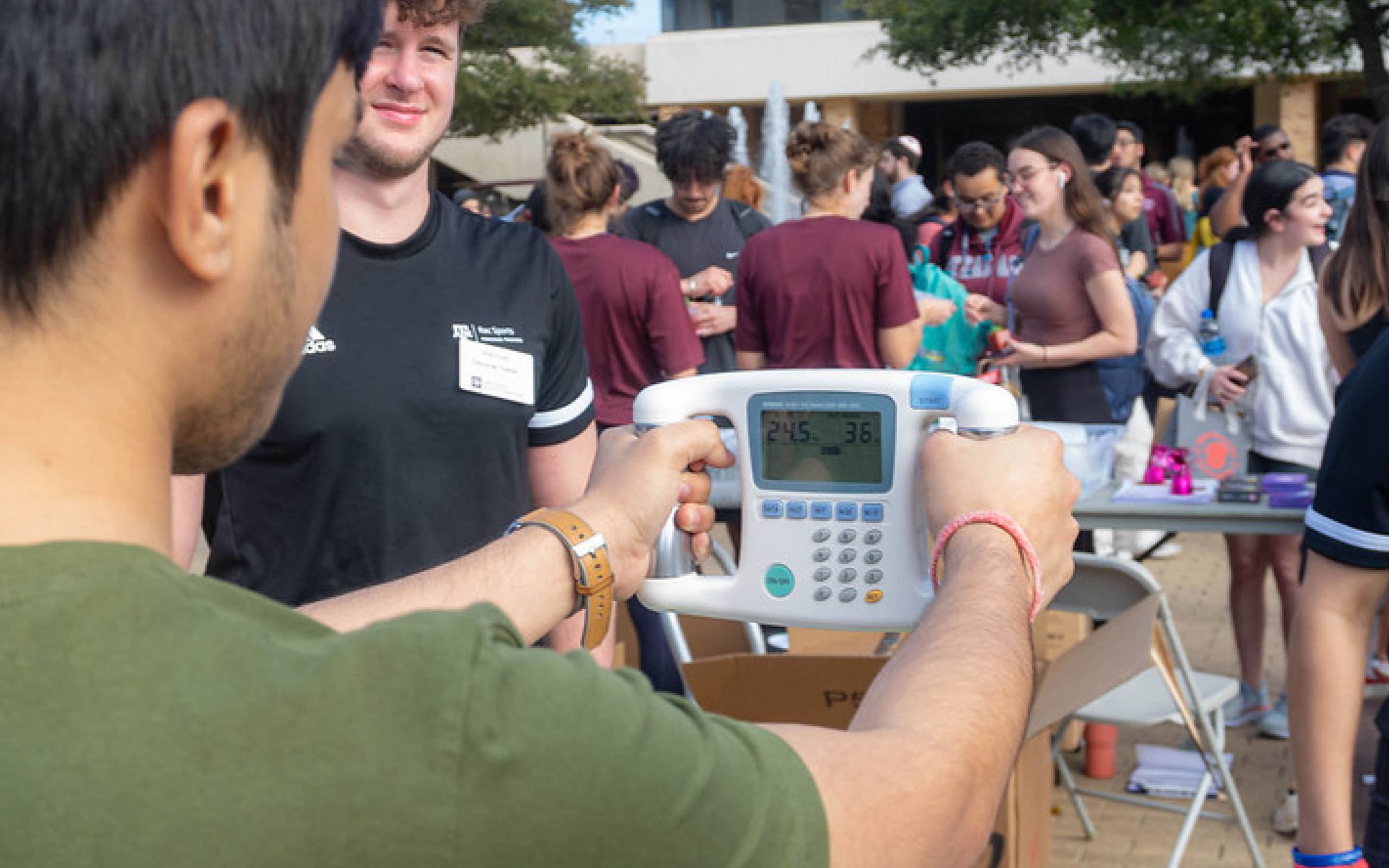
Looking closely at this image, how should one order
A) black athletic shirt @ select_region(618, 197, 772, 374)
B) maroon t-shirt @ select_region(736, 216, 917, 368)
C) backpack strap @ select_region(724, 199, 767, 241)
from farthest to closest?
1. backpack strap @ select_region(724, 199, 767, 241)
2. black athletic shirt @ select_region(618, 197, 772, 374)
3. maroon t-shirt @ select_region(736, 216, 917, 368)

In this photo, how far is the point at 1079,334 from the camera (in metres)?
5.50

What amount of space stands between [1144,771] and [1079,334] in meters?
1.63

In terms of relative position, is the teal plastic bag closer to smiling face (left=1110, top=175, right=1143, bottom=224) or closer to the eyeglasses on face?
the eyeglasses on face

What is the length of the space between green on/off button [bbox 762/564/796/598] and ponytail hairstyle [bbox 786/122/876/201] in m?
3.91

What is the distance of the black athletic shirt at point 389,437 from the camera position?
7.07 feet

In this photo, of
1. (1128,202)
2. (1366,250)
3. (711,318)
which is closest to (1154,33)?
(1128,202)

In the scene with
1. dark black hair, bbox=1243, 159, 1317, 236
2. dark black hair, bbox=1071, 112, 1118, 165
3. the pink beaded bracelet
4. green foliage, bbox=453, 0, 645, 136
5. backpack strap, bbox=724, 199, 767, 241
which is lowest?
the pink beaded bracelet

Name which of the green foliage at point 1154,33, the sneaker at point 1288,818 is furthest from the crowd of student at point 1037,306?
the green foliage at point 1154,33

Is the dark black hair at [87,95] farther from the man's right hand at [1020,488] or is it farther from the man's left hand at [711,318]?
the man's left hand at [711,318]

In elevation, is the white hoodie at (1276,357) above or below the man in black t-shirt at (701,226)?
below

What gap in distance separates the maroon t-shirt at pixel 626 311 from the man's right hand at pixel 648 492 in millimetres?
3392

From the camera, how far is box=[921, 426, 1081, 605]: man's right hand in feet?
4.28

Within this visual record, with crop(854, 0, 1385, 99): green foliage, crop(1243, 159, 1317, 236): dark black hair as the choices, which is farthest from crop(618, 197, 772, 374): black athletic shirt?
crop(854, 0, 1385, 99): green foliage

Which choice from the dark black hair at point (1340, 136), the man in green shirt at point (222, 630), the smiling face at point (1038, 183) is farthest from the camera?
the dark black hair at point (1340, 136)
